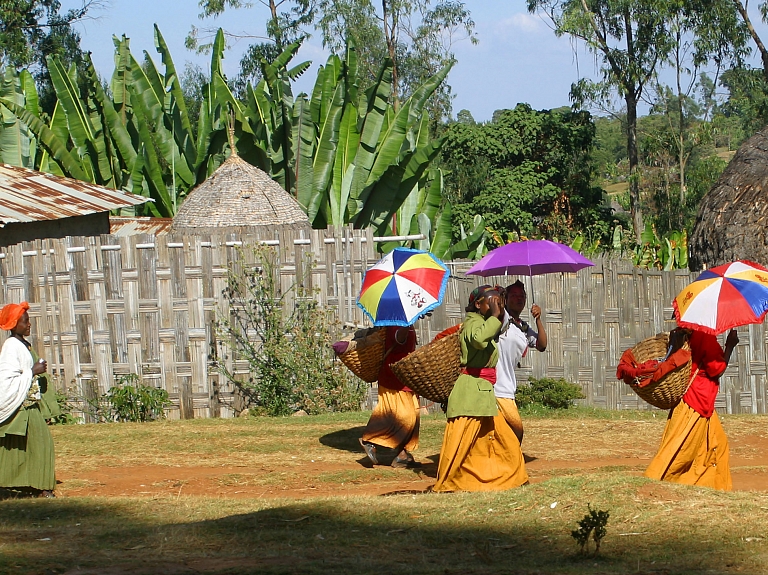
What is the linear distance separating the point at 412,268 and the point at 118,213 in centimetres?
1717

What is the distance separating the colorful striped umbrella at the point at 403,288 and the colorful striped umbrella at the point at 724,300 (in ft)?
7.20

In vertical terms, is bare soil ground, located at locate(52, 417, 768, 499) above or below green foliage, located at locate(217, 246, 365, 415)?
below

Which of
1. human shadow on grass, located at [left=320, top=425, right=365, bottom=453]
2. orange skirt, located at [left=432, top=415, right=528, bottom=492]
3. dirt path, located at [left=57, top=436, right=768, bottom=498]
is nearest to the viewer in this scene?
orange skirt, located at [left=432, top=415, right=528, bottom=492]

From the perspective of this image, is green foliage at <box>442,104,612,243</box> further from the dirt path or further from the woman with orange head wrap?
the woman with orange head wrap

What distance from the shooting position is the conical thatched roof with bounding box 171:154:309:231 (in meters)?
16.2

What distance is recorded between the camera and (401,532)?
20.8 feet

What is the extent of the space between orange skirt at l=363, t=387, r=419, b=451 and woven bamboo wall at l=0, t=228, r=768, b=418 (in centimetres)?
337

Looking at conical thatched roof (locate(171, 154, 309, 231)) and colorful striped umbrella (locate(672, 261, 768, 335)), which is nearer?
colorful striped umbrella (locate(672, 261, 768, 335))

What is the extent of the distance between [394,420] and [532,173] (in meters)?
20.7

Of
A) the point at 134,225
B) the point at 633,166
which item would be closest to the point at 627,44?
the point at 633,166

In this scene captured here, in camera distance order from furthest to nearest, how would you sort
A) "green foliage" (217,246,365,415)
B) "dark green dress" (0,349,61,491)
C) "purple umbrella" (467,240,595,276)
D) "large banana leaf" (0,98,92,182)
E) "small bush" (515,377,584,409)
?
1. "large banana leaf" (0,98,92,182)
2. "small bush" (515,377,584,409)
3. "green foliage" (217,246,365,415)
4. "purple umbrella" (467,240,595,276)
5. "dark green dress" (0,349,61,491)

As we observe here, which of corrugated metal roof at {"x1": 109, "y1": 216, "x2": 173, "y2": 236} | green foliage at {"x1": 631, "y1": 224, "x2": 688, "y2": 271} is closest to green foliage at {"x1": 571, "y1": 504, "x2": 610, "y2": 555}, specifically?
corrugated metal roof at {"x1": 109, "y1": 216, "x2": 173, "y2": 236}

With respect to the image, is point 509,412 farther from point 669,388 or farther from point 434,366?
point 669,388

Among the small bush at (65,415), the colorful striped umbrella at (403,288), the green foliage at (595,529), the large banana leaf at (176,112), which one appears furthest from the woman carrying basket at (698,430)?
the large banana leaf at (176,112)
